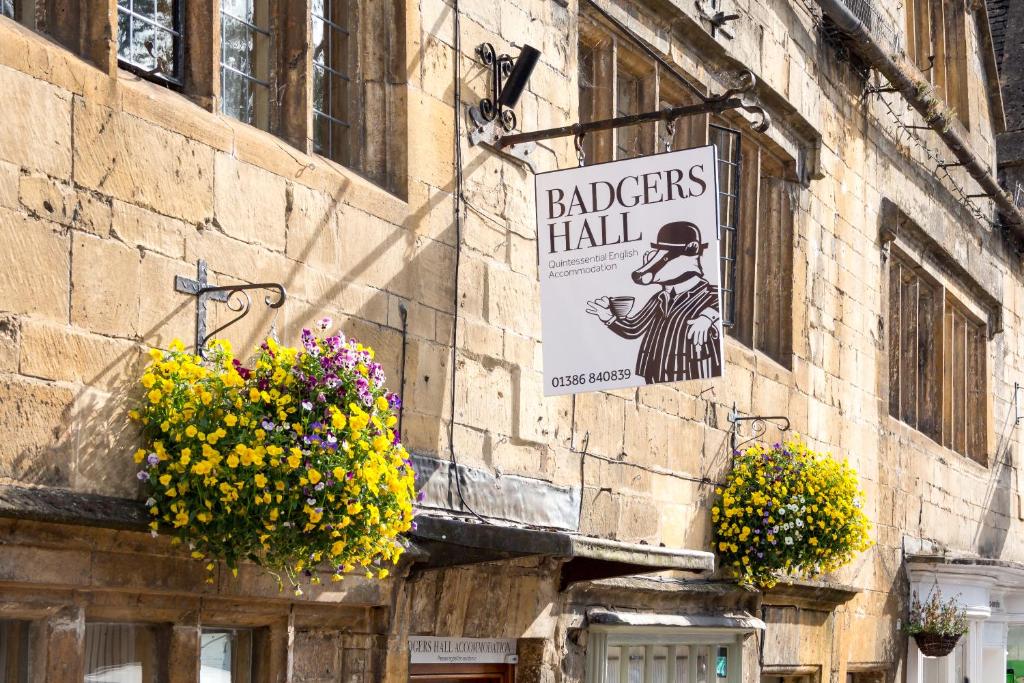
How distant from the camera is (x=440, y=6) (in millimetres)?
7270

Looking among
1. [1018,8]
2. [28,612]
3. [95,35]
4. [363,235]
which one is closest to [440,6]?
[363,235]

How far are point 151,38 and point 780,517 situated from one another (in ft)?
16.6

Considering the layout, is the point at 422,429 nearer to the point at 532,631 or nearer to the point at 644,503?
the point at 532,631

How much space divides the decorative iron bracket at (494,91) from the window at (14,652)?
10.9 feet

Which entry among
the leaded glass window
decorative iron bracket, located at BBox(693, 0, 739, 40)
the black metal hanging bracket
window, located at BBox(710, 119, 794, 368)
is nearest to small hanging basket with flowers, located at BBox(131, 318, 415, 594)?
the leaded glass window

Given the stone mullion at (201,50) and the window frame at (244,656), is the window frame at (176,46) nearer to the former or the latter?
the stone mullion at (201,50)

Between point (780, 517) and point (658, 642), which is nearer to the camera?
point (658, 642)

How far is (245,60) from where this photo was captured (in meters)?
6.43

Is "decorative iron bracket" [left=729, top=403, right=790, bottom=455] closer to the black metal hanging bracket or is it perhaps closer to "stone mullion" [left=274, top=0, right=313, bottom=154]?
the black metal hanging bracket

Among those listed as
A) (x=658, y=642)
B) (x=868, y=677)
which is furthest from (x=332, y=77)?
(x=868, y=677)

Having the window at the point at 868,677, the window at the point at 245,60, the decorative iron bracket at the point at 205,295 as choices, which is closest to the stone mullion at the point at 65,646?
the decorative iron bracket at the point at 205,295

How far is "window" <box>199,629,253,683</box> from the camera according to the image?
5898 millimetres

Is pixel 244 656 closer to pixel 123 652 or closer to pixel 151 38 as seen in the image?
pixel 123 652

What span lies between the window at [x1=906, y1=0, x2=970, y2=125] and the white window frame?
6633 millimetres
